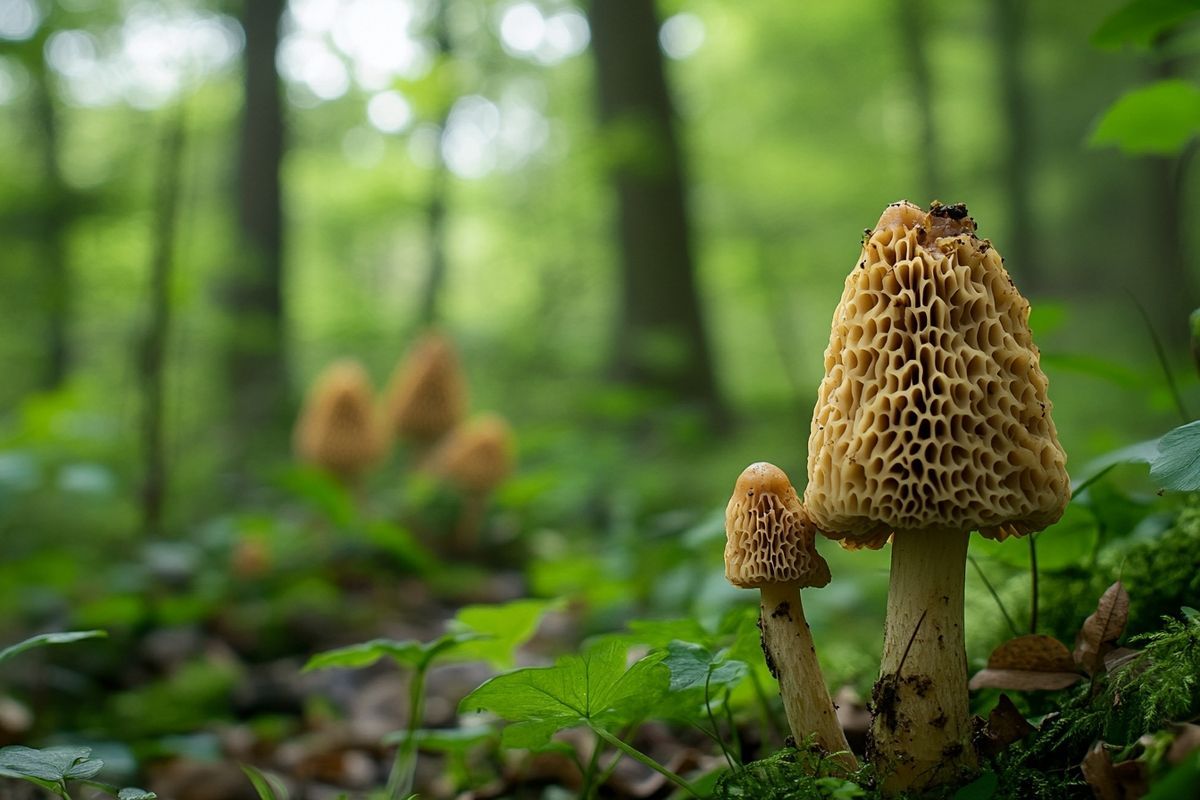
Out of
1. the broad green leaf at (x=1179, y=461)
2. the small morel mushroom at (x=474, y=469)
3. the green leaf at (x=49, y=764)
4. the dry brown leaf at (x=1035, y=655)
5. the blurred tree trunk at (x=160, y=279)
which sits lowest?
the small morel mushroom at (x=474, y=469)

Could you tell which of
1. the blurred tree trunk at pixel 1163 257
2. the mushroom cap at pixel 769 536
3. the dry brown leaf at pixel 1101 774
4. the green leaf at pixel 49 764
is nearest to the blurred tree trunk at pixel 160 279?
the green leaf at pixel 49 764

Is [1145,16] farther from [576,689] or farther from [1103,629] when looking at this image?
[576,689]

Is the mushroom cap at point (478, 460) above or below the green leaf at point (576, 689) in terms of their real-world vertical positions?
below

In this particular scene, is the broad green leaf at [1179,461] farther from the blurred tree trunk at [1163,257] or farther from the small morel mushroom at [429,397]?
the small morel mushroom at [429,397]

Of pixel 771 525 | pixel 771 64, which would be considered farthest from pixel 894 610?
pixel 771 64

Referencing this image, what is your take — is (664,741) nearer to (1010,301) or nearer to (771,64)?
(1010,301)

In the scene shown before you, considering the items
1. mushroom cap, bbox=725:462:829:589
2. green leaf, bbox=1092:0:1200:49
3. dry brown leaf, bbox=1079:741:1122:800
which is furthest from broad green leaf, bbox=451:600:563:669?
green leaf, bbox=1092:0:1200:49
